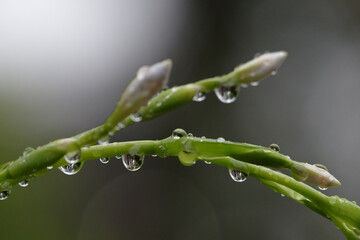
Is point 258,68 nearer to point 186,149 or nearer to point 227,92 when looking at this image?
point 227,92

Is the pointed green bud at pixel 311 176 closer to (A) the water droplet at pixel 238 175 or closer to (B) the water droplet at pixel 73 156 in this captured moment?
(A) the water droplet at pixel 238 175

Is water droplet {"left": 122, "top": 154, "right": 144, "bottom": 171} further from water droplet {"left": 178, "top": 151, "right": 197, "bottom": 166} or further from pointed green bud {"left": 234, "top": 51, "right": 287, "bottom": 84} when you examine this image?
pointed green bud {"left": 234, "top": 51, "right": 287, "bottom": 84}

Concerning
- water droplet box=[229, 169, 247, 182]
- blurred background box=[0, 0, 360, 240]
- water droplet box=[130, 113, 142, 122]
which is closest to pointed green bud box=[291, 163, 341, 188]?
water droplet box=[229, 169, 247, 182]

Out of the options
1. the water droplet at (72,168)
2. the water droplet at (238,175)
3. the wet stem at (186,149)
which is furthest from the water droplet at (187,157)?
the water droplet at (72,168)

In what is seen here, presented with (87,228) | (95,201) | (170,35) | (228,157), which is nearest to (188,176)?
(95,201)

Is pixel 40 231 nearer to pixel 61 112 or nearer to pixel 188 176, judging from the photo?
pixel 61 112

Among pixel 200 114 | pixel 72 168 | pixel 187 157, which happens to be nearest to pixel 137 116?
pixel 187 157
